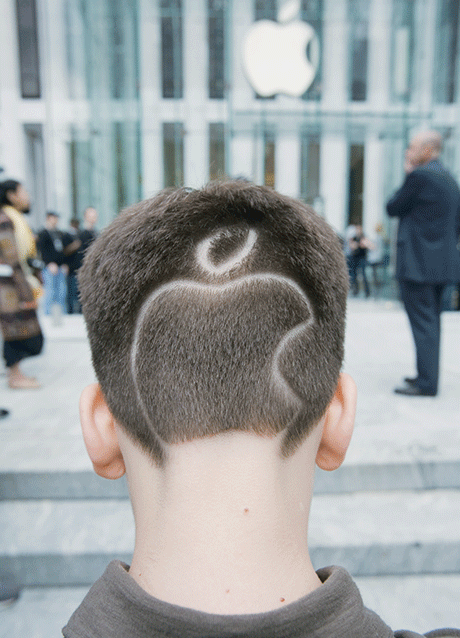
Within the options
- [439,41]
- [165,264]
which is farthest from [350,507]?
[439,41]

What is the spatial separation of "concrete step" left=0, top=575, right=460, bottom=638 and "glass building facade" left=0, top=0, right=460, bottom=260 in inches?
300

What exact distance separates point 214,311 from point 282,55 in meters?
9.61

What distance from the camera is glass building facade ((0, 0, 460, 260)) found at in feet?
29.6

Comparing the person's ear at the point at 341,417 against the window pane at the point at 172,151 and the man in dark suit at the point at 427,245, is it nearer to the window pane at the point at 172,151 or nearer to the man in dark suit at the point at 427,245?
the man in dark suit at the point at 427,245

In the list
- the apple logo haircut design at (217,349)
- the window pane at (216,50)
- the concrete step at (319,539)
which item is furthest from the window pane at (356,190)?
the apple logo haircut design at (217,349)

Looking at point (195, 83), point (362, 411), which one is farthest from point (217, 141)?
point (362, 411)

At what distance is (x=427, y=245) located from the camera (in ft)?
10.5

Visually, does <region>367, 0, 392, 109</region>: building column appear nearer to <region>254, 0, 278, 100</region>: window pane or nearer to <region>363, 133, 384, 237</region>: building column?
<region>363, 133, 384, 237</region>: building column

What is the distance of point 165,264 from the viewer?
70 cm

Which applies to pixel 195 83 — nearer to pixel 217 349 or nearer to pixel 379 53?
pixel 379 53

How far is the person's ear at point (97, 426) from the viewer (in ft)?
2.60

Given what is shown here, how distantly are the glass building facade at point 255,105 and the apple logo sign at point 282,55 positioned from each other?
0.05 metres

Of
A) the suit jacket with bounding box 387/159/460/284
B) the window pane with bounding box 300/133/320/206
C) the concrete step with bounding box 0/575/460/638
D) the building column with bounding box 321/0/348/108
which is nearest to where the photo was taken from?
the concrete step with bounding box 0/575/460/638

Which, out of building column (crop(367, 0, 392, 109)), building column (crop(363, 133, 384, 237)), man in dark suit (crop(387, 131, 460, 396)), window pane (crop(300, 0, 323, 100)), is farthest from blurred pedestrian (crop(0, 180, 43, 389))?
building column (crop(367, 0, 392, 109))
